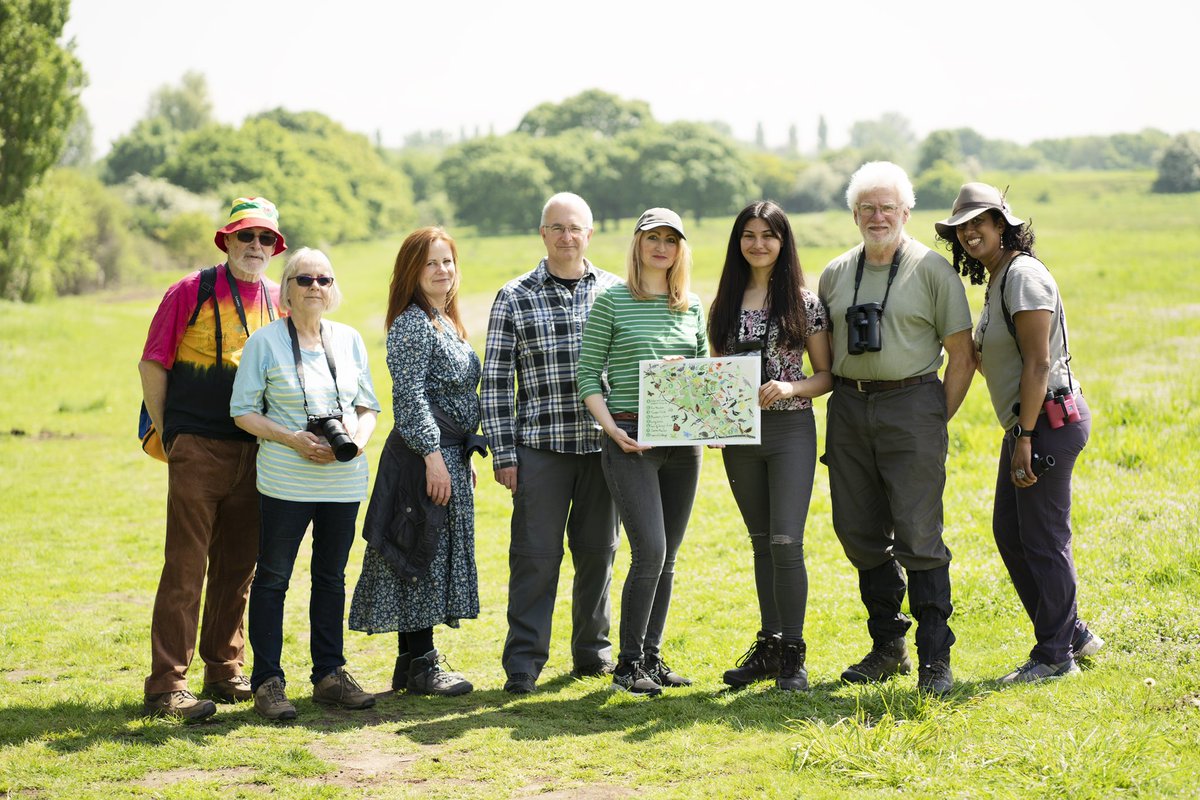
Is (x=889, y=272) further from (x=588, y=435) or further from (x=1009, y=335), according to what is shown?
(x=588, y=435)

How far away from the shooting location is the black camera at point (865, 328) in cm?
527

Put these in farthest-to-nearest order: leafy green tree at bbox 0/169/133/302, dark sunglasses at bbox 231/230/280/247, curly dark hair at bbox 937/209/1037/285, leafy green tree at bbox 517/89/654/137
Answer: leafy green tree at bbox 517/89/654/137
leafy green tree at bbox 0/169/133/302
dark sunglasses at bbox 231/230/280/247
curly dark hair at bbox 937/209/1037/285

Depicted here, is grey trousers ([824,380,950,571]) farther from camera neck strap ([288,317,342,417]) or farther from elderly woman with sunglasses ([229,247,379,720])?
camera neck strap ([288,317,342,417])

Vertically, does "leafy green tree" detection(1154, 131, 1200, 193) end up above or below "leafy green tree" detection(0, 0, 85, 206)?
below

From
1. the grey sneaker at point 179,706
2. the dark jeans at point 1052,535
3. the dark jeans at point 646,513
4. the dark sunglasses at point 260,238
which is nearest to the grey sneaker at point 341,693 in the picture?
the grey sneaker at point 179,706

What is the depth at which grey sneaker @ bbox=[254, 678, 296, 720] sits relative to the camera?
5.42m

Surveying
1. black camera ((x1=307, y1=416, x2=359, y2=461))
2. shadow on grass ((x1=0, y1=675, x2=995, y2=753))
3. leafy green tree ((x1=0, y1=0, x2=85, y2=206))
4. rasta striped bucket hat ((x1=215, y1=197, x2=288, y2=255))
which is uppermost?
leafy green tree ((x1=0, y1=0, x2=85, y2=206))

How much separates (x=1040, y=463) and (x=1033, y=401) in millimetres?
304

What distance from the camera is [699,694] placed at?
5.71 m

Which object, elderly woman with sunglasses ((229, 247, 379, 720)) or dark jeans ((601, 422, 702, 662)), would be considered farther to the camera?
dark jeans ((601, 422, 702, 662))

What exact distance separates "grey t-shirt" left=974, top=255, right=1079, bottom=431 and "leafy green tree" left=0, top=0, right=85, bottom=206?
2952cm

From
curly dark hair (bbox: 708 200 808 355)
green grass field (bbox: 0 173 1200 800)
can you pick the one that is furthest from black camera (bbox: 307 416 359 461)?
curly dark hair (bbox: 708 200 808 355)

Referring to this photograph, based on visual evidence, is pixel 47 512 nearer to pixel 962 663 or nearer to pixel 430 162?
pixel 962 663

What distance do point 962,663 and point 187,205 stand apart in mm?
81316
